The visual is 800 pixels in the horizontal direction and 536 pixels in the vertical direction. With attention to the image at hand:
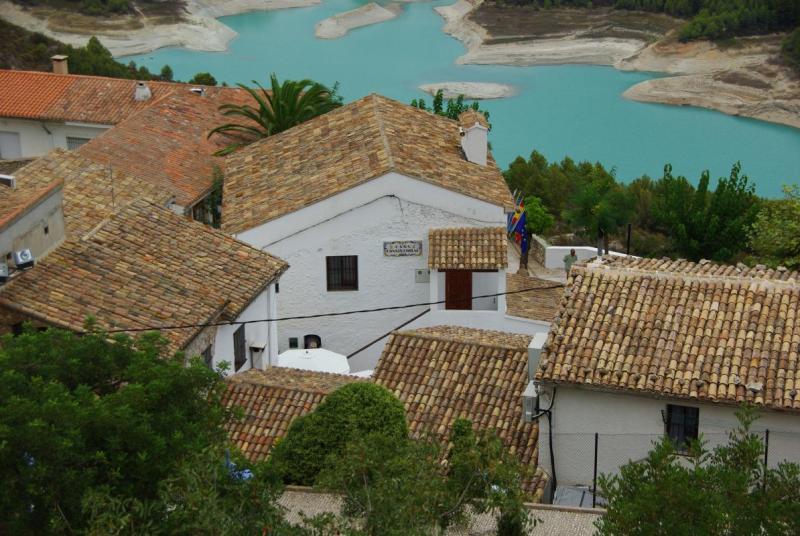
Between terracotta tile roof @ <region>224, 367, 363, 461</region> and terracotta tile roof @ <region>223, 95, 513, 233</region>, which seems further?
terracotta tile roof @ <region>223, 95, 513, 233</region>

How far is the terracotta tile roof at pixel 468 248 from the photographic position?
23578mm

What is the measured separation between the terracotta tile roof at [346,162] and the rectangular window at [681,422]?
9.19 m

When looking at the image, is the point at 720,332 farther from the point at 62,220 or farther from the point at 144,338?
→ the point at 62,220

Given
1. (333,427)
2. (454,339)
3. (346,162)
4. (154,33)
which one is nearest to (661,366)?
(454,339)

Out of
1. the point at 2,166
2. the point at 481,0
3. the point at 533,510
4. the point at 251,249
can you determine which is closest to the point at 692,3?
the point at 481,0

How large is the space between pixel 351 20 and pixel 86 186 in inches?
2947

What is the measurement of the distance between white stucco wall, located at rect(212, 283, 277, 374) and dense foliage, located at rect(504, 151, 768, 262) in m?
12.3

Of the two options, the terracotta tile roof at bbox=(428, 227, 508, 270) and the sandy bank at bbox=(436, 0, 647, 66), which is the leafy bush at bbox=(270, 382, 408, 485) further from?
the sandy bank at bbox=(436, 0, 647, 66)

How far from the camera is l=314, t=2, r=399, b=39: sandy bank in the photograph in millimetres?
92875

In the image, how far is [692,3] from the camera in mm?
85625

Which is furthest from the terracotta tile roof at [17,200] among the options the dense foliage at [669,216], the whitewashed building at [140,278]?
the dense foliage at [669,216]

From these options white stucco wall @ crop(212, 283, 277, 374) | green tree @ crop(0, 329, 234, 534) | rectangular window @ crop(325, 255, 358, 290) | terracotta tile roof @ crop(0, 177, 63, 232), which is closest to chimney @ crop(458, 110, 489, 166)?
rectangular window @ crop(325, 255, 358, 290)

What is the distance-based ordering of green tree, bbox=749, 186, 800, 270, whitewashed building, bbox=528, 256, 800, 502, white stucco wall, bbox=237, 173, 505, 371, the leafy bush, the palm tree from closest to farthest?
the leafy bush
whitewashed building, bbox=528, 256, 800, 502
white stucco wall, bbox=237, 173, 505, 371
green tree, bbox=749, 186, 800, 270
the palm tree

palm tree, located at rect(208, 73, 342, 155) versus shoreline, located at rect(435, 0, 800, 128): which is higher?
palm tree, located at rect(208, 73, 342, 155)
